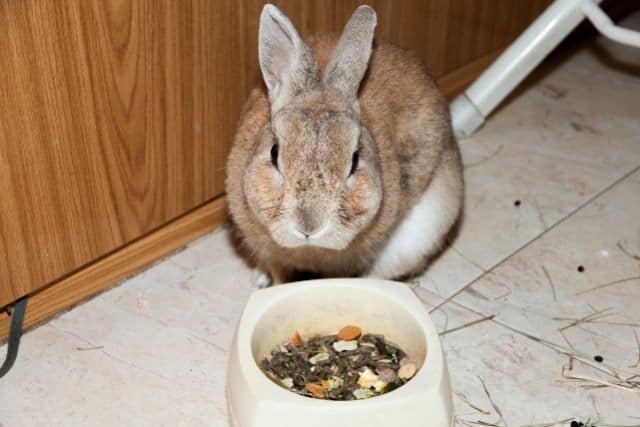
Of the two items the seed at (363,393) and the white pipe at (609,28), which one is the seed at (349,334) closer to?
the seed at (363,393)

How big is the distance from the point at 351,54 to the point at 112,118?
717mm

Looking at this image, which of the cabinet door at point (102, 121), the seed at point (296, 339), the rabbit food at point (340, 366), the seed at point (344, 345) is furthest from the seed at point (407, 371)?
the cabinet door at point (102, 121)

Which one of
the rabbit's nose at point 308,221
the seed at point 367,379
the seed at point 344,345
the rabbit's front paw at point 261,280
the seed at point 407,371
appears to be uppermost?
the rabbit's nose at point 308,221

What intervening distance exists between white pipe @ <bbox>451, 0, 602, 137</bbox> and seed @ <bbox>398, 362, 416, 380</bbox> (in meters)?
1.64

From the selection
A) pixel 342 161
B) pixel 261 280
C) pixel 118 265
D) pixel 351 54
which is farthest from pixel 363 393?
pixel 118 265

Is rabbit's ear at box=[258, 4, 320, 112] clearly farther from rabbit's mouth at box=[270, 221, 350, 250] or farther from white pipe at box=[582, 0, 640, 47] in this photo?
white pipe at box=[582, 0, 640, 47]

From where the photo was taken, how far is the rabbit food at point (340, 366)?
7.61ft

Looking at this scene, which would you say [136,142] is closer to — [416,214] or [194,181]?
[194,181]

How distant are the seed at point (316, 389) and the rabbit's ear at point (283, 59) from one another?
745 mm

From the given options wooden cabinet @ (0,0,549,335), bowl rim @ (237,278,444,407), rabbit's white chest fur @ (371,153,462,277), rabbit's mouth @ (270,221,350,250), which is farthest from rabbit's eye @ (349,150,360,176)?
wooden cabinet @ (0,0,549,335)

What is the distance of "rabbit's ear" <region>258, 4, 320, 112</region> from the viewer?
2426 millimetres

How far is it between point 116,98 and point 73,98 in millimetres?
157

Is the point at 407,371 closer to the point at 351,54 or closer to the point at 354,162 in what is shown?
the point at 354,162

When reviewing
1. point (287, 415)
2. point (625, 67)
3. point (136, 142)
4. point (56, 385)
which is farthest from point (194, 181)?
point (625, 67)
